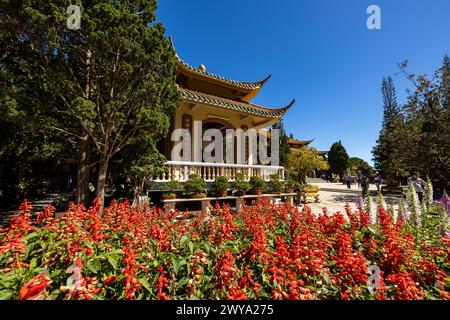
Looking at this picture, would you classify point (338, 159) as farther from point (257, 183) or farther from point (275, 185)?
point (257, 183)

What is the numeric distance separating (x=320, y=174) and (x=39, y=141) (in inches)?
2126

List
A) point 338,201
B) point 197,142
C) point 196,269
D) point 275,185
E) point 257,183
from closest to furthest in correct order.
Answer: point 196,269, point 257,183, point 275,185, point 197,142, point 338,201

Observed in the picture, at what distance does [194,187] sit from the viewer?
22.4ft

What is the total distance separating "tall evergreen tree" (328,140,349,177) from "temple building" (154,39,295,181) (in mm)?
42000

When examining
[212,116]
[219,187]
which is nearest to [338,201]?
[219,187]

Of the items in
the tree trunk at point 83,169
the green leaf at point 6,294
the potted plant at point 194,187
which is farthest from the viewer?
the potted plant at point 194,187

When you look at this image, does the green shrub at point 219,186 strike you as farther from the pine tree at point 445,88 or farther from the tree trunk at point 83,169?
the pine tree at point 445,88

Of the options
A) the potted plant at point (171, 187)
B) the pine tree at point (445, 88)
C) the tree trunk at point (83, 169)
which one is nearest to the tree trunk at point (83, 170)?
the tree trunk at point (83, 169)

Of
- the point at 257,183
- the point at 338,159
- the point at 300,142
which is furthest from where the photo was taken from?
the point at 338,159

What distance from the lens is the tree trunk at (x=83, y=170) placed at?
17.3 feet

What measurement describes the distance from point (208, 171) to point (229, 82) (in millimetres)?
6372
